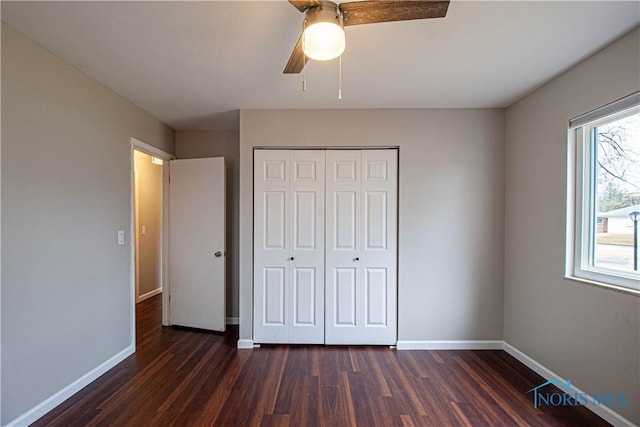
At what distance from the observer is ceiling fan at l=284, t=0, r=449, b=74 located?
1278mm

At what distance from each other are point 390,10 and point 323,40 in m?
0.32

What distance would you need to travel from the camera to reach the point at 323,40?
1.35 m

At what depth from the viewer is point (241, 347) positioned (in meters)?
3.03

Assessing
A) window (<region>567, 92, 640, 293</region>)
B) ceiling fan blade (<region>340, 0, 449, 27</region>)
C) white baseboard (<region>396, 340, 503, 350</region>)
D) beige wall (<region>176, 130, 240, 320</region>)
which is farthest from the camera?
beige wall (<region>176, 130, 240, 320</region>)

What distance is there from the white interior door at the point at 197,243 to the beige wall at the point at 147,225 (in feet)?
4.77

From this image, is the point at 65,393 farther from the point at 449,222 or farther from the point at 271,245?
the point at 449,222

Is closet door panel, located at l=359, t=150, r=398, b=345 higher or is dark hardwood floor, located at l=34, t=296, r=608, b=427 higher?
closet door panel, located at l=359, t=150, r=398, b=345

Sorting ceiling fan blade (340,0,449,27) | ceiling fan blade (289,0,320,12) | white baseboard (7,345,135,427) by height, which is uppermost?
ceiling fan blade (289,0,320,12)

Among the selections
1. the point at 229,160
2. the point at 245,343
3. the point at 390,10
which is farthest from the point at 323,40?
the point at 245,343

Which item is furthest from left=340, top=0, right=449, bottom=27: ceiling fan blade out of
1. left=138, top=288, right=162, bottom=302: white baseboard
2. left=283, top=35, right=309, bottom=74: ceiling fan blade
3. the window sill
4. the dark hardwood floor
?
left=138, top=288, right=162, bottom=302: white baseboard

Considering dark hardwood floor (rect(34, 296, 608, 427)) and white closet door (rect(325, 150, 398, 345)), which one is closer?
dark hardwood floor (rect(34, 296, 608, 427))

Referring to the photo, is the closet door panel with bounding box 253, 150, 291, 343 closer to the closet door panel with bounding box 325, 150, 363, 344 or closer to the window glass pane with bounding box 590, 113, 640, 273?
the closet door panel with bounding box 325, 150, 363, 344

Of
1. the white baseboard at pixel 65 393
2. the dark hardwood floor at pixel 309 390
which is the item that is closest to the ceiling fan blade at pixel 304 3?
the dark hardwood floor at pixel 309 390

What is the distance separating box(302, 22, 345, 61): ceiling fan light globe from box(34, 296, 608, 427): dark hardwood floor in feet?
7.12
